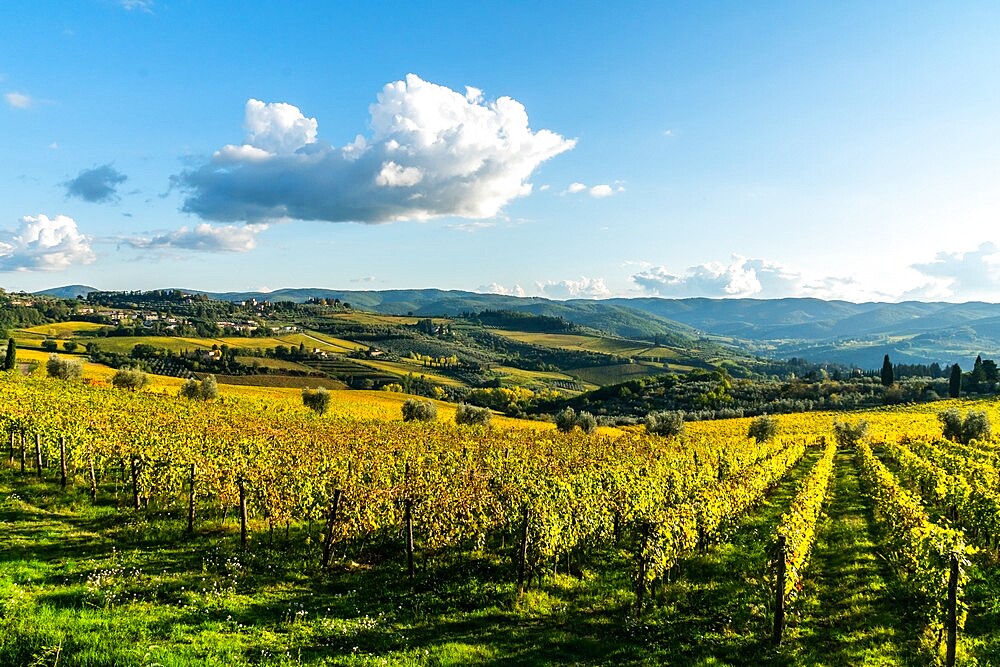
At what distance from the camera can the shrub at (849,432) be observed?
7471 centimetres

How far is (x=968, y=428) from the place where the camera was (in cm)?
7038

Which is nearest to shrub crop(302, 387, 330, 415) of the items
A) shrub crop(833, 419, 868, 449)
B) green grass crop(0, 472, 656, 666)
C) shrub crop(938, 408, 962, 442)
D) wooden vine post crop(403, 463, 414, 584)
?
green grass crop(0, 472, 656, 666)

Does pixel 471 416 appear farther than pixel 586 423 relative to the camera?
Yes

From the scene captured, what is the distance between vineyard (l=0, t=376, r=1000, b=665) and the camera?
49.0ft

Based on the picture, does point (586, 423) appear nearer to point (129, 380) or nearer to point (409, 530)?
point (409, 530)

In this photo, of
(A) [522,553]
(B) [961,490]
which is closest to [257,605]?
(A) [522,553]

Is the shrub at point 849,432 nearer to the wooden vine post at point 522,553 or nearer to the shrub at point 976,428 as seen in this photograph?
the shrub at point 976,428

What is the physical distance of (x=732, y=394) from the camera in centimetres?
13788

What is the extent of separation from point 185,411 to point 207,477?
977 inches

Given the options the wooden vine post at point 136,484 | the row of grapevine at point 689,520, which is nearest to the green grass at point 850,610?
the row of grapevine at point 689,520

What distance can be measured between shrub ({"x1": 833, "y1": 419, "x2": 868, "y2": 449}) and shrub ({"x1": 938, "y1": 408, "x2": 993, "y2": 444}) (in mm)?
9821

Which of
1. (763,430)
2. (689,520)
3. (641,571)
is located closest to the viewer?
(641,571)

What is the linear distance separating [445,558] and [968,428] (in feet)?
261

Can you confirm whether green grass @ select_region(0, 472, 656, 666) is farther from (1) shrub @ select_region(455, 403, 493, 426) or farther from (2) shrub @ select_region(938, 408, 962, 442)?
(2) shrub @ select_region(938, 408, 962, 442)
